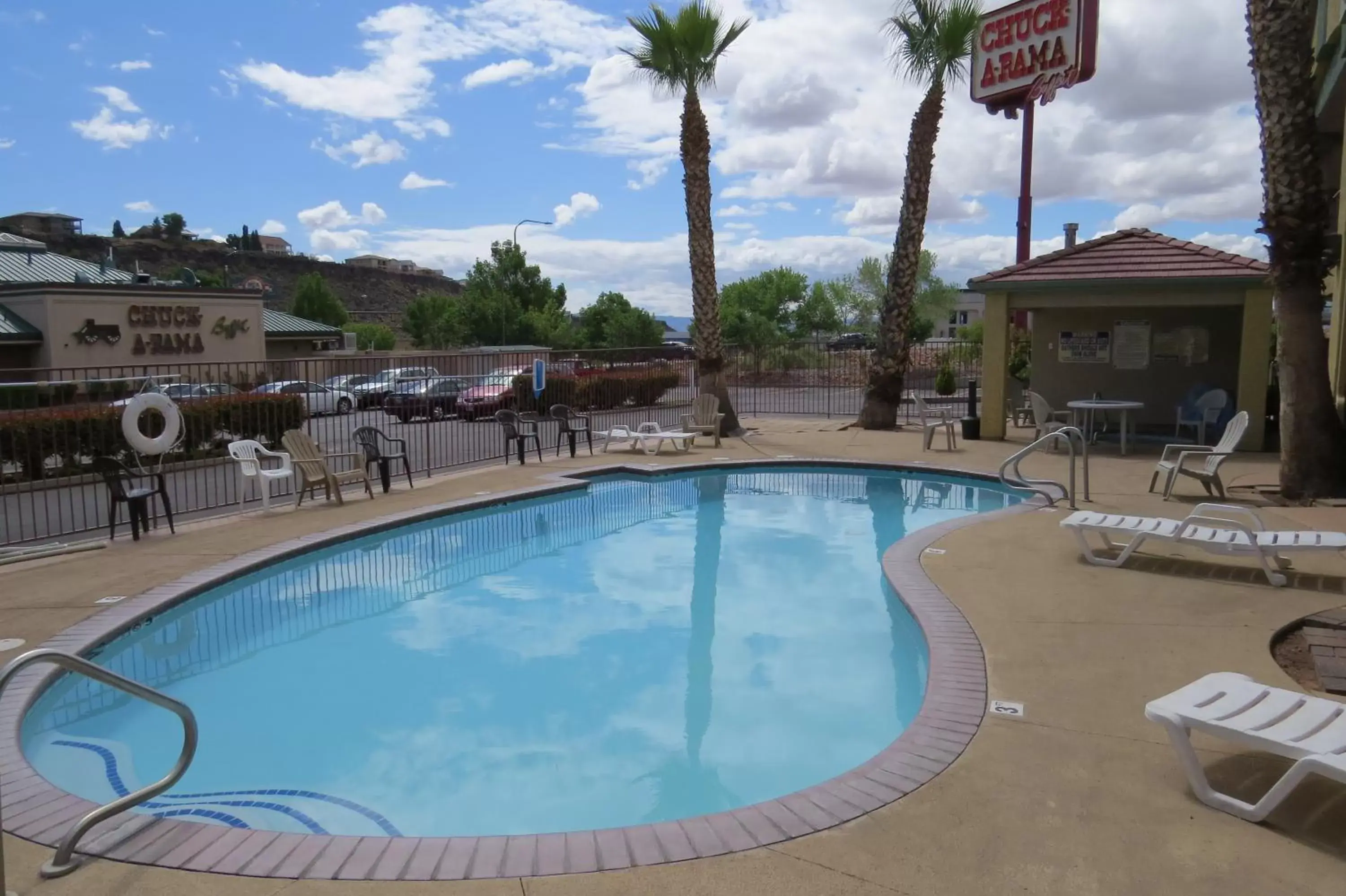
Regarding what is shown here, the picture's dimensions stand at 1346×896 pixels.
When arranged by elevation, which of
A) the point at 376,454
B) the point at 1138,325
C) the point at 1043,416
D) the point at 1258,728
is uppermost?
the point at 1138,325

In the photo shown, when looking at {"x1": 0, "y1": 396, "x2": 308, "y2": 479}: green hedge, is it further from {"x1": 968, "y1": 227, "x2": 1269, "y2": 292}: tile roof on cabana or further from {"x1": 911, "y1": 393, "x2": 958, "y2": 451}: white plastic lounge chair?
{"x1": 968, "y1": 227, "x2": 1269, "y2": 292}: tile roof on cabana

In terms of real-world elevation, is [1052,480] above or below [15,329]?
below

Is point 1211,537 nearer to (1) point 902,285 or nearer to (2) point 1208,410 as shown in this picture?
(2) point 1208,410

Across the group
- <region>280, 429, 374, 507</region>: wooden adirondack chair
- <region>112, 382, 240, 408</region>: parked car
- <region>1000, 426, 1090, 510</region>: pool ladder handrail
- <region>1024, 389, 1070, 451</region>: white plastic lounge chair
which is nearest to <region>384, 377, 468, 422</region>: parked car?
<region>112, 382, 240, 408</region>: parked car

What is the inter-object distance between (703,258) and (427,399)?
6.06 meters

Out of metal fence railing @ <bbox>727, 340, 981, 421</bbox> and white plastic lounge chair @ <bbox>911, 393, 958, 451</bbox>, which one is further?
metal fence railing @ <bbox>727, 340, 981, 421</bbox>

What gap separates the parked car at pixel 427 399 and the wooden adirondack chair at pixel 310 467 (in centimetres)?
294

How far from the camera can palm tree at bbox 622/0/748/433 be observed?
1666cm

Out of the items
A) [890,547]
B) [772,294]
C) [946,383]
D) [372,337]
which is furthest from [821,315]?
[890,547]

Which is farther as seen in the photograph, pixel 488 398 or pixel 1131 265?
pixel 488 398

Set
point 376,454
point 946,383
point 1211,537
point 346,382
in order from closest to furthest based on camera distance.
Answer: point 1211,537, point 376,454, point 946,383, point 346,382

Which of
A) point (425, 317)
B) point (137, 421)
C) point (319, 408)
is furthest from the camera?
point (425, 317)

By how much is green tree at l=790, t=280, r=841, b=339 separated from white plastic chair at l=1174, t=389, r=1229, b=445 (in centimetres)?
5693

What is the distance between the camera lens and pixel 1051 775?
402 cm
